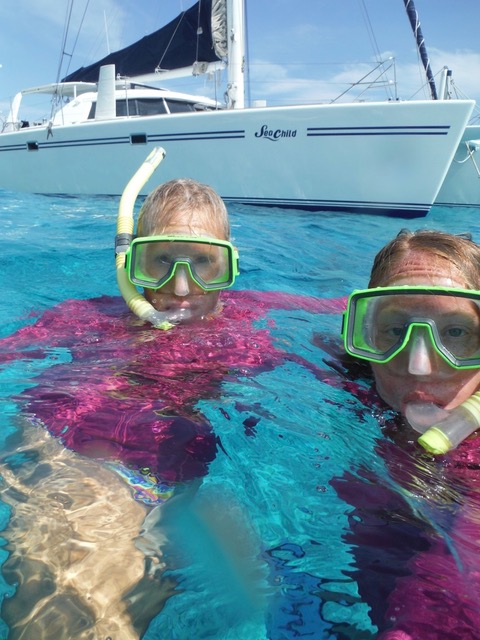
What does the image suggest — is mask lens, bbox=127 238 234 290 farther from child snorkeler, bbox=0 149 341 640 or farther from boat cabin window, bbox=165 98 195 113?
boat cabin window, bbox=165 98 195 113

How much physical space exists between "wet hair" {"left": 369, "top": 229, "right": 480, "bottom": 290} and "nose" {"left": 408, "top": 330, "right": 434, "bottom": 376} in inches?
11.0

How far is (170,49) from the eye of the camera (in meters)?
11.9

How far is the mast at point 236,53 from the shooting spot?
34.0 feet

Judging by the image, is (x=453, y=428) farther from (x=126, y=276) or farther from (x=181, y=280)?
(x=126, y=276)

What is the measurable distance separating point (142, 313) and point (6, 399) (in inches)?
30.7

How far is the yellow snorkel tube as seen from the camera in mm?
2791

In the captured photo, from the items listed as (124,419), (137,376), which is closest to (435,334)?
(124,419)

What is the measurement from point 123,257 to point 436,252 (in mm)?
1725

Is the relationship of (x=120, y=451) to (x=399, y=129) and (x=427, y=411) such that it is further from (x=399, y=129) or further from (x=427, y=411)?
(x=399, y=129)

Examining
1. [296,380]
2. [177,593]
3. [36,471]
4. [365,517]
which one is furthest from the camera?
[296,380]

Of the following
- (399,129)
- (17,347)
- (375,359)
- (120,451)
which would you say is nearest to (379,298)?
(375,359)

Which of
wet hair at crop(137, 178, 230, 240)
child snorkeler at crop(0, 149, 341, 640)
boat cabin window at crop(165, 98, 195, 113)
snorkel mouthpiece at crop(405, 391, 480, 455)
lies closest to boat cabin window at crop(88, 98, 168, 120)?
boat cabin window at crop(165, 98, 195, 113)

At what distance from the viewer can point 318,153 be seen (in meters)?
9.54

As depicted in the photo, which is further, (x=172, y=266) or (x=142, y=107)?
(x=142, y=107)
